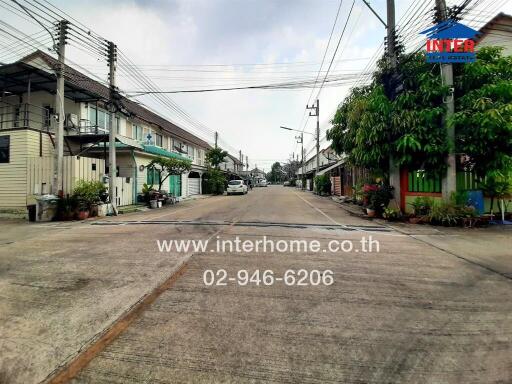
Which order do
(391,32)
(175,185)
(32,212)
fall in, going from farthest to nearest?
1. (175,185)
2. (391,32)
3. (32,212)

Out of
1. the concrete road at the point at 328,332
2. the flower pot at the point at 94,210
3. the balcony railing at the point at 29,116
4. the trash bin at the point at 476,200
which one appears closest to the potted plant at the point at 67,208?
the flower pot at the point at 94,210

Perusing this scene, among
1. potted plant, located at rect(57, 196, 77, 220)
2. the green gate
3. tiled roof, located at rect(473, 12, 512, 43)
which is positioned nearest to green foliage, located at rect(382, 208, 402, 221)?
tiled roof, located at rect(473, 12, 512, 43)

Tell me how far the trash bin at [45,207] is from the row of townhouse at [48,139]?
48.4 inches

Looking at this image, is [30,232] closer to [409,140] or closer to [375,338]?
[375,338]

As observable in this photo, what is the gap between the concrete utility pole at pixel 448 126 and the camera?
9.16 meters

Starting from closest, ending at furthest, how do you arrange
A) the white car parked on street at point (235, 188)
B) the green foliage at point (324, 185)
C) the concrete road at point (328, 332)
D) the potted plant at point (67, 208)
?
the concrete road at point (328, 332), the potted plant at point (67, 208), the green foliage at point (324, 185), the white car parked on street at point (235, 188)

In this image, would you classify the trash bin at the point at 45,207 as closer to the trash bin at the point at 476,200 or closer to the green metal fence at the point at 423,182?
the green metal fence at the point at 423,182

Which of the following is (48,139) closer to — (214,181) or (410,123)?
(410,123)

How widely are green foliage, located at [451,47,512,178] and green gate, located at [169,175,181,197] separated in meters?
18.5

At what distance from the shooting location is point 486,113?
8062mm

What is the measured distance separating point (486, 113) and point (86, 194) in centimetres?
1456

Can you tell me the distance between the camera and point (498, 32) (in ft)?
46.8

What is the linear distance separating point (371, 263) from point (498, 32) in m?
17.2

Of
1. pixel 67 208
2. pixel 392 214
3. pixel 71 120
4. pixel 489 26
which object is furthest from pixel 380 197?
pixel 71 120
